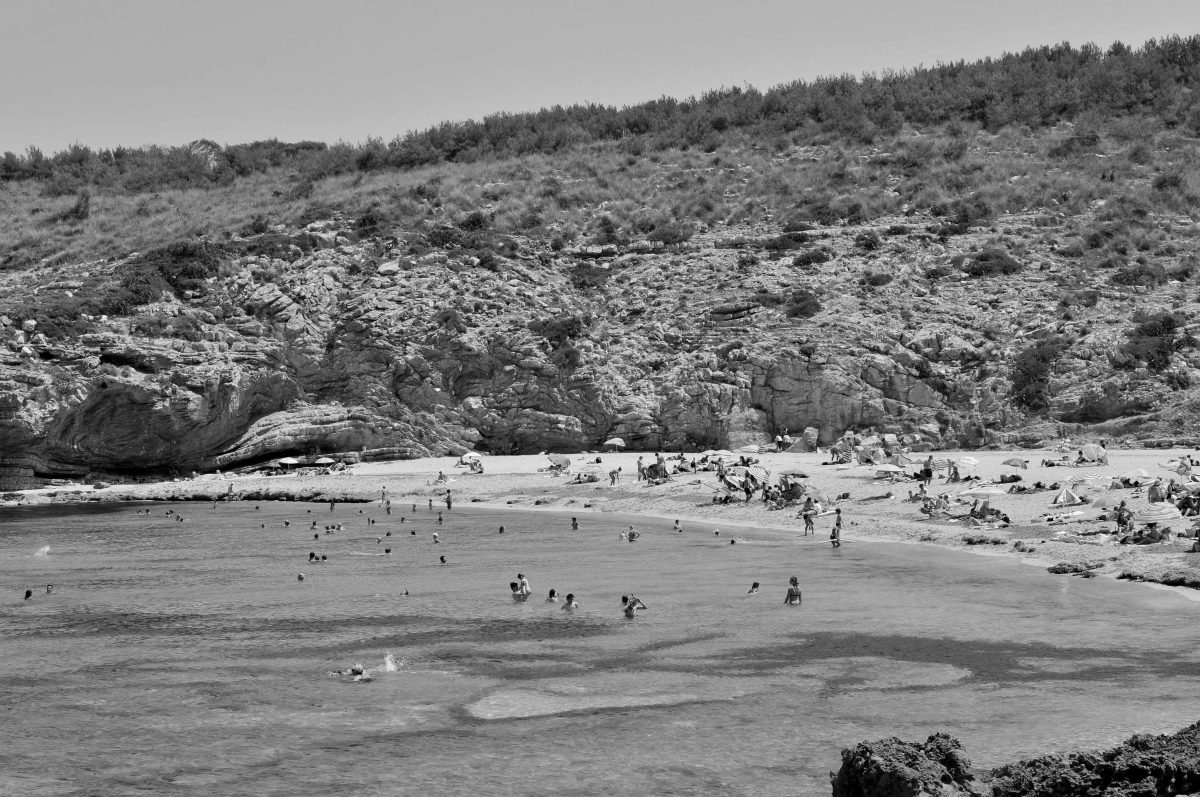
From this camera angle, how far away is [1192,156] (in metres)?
72.9

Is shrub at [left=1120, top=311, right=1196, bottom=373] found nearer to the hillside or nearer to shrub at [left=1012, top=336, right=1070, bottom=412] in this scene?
the hillside

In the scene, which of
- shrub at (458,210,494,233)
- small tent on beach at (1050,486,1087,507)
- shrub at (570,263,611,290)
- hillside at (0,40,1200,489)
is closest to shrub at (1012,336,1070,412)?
hillside at (0,40,1200,489)

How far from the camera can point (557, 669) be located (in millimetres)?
17906

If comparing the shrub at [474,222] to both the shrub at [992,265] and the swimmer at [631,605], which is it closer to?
the shrub at [992,265]

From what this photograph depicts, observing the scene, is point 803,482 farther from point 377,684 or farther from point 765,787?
point 765,787

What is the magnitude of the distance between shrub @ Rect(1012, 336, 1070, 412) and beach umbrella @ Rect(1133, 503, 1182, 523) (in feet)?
77.6

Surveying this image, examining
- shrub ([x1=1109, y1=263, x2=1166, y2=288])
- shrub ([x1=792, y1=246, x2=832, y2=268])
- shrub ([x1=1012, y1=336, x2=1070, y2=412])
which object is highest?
shrub ([x1=792, y1=246, x2=832, y2=268])

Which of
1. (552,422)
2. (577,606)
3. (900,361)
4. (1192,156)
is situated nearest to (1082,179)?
(1192,156)

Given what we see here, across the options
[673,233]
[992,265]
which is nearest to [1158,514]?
[992,265]

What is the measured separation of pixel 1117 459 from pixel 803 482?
12.0m

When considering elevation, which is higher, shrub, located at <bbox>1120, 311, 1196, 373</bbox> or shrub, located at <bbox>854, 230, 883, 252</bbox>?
shrub, located at <bbox>854, 230, 883, 252</bbox>

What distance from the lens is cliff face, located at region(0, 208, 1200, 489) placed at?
164ft

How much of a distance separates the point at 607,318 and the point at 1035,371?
77.2 ft

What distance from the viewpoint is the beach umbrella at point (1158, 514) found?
91.9 feet
